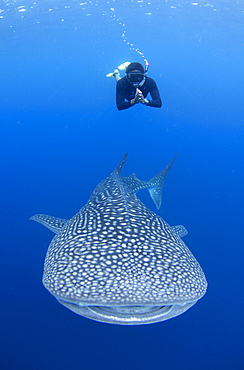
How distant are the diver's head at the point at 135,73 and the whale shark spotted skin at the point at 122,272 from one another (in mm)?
5715

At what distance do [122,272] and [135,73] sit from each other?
6.95 m

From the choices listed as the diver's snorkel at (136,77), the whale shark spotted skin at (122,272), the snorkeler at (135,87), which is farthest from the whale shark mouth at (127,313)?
the diver's snorkel at (136,77)

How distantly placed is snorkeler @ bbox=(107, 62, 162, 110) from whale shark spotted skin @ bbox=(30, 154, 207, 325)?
5.39m

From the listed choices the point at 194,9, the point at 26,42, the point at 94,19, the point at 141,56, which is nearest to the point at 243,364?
the point at 194,9

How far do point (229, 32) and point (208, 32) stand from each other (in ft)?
9.07

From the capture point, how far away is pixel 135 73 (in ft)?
23.8

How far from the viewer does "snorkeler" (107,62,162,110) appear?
7320mm

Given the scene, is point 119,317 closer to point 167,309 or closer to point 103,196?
point 167,309

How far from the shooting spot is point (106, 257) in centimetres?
270

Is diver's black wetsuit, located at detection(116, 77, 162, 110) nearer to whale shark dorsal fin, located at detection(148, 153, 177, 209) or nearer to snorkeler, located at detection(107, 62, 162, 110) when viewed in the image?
snorkeler, located at detection(107, 62, 162, 110)

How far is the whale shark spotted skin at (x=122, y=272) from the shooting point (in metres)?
2.25

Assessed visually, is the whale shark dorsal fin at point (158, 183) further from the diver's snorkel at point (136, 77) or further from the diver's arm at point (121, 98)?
the diver's snorkel at point (136, 77)

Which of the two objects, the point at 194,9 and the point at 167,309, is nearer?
the point at 167,309

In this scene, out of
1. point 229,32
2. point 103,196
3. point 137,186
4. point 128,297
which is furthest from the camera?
point 229,32
